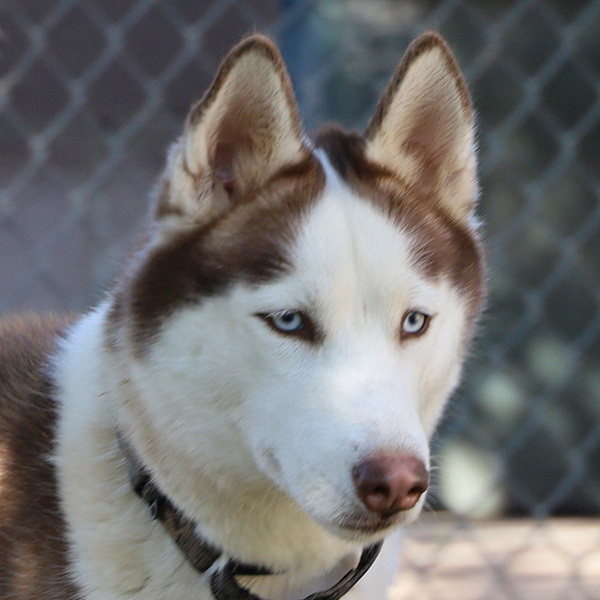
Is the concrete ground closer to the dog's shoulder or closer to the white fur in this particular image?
the white fur

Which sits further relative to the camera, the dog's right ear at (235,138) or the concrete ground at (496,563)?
the concrete ground at (496,563)

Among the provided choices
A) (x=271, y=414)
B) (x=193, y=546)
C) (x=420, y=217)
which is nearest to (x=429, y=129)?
(x=420, y=217)

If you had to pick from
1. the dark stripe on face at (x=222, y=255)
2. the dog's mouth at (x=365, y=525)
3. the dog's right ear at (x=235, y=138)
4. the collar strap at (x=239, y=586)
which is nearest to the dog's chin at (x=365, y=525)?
the dog's mouth at (x=365, y=525)

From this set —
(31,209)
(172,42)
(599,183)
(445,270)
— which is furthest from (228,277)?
(31,209)

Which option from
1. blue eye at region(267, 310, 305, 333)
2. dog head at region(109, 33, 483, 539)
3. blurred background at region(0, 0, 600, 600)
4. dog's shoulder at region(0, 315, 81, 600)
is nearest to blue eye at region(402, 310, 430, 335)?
dog head at region(109, 33, 483, 539)

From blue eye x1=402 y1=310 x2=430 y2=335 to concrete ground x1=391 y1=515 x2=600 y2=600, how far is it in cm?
141

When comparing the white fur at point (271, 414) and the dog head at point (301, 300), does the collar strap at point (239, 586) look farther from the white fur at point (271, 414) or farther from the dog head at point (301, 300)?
the dog head at point (301, 300)

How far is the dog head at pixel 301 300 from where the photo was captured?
1289mm

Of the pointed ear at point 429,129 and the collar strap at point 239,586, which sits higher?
the pointed ear at point 429,129

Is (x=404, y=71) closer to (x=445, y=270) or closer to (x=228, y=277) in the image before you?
(x=445, y=270)

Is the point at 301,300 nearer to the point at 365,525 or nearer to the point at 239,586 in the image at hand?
the point at 365,525

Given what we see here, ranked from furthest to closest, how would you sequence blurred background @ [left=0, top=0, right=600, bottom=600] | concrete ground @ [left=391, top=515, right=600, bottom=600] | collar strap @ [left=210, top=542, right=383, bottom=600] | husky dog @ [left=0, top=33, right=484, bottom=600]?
blurred background @ [left=0, top=0, right=600, bottom=600] → concrete ground @ [left=391, top=515, right=600, bottom=600] → collar strap @ [left=210, top=542, right=383, bottom=600] → husky dog @ [left=0, top=33, right=484, bottom=600]

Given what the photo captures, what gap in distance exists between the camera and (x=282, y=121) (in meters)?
1.46

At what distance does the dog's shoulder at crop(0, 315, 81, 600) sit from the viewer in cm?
149
